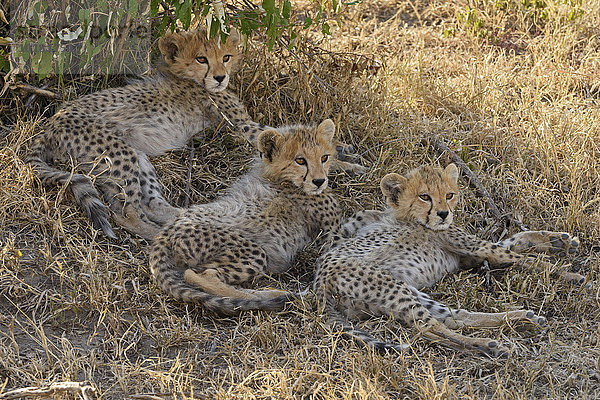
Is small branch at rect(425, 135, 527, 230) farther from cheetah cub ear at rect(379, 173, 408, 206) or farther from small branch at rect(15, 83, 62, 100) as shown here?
small branch at rect(15, 83, 62, 100)

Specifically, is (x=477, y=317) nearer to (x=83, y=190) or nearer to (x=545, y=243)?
(x=545, y=243)

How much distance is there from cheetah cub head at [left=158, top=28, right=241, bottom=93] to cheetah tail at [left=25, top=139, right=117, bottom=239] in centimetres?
101

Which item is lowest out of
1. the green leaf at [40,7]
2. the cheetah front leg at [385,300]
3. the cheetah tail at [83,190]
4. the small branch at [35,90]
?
the cheetah tail at [83,190]

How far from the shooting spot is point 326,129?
14.0 ft

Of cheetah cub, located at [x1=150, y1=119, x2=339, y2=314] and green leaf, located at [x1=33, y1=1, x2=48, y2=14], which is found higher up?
green leaf, located at [x1=33, y1=1, x2=48, y2=14]

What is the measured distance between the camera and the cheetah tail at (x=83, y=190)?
399 cm

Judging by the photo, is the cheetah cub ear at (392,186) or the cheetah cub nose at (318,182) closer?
the cheetah cub ear at (392,186)

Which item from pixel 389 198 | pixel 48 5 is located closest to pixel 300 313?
pixel 389 198

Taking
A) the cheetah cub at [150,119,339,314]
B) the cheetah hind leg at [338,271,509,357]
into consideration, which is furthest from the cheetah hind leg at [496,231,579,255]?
the cheetah cub at [150,119,339,314]

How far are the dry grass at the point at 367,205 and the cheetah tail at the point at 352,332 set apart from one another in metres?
0.05

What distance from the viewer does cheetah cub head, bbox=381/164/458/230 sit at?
3957 millimetres

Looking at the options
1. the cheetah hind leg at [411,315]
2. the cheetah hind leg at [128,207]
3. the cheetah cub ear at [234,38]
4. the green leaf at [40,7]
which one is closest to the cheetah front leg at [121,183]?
the cheetah hind leg at [128,207]

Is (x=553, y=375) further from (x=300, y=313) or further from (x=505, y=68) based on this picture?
(x=505, y=68)

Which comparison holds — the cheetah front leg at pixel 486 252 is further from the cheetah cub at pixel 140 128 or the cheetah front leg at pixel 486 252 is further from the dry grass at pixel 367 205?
the cheetah cub at pixel 140 128
